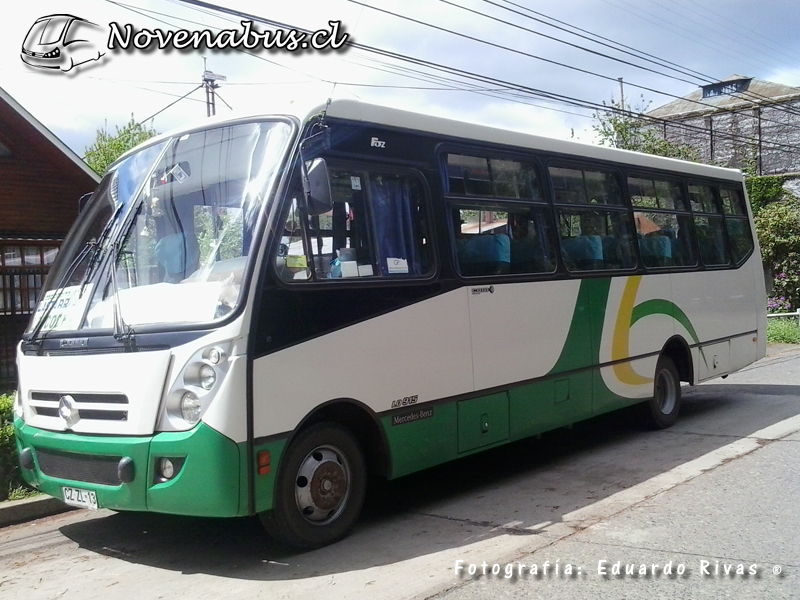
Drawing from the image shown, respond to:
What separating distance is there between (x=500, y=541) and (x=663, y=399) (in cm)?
498

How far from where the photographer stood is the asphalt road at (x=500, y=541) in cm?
497

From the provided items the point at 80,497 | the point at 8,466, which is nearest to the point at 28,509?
the point at 8,466

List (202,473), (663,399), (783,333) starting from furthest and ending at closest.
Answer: (783,333), (663,399), (202,473)

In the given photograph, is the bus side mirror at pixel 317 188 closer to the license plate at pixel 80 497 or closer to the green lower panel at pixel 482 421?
the green lower panel at pixel 482 421

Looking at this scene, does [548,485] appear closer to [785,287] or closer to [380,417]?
[380,417]

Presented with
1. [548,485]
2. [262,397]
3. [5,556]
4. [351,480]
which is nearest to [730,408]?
[548,485]

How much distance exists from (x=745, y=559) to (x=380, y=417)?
2.52 m

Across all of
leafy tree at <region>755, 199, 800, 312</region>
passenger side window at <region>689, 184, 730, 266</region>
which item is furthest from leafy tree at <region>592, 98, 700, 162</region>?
passenger side window at <region>689, 184, 730, 266</region>

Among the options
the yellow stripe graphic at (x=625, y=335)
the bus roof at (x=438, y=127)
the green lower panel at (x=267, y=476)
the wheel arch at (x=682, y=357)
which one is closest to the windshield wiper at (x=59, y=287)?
the bus roof at (x=438, y=127)

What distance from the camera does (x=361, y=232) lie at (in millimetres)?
6102

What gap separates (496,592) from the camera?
4.81 m

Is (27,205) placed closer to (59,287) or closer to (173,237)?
(59,287)

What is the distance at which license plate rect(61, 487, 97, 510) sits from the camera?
17.6ft

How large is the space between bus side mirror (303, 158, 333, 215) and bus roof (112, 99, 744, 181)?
0.37 metres
